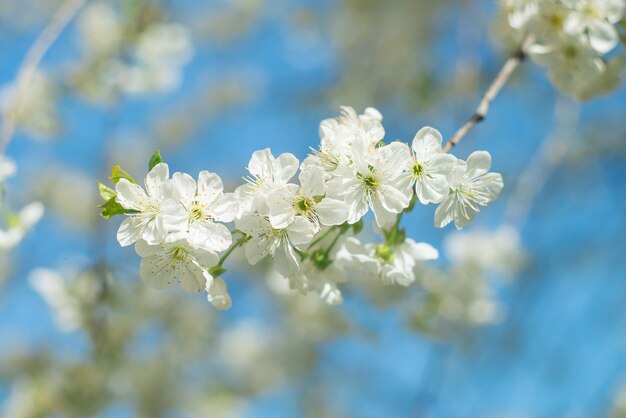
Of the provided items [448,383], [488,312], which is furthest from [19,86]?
[448,383]

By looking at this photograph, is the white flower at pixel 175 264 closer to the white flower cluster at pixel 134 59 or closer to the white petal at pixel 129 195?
the white petal at pixel 129 195

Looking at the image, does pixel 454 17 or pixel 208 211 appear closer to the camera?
pixel 208 211

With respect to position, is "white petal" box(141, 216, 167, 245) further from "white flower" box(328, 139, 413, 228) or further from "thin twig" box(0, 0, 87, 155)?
"thin twig" box(0, 0, 87, 155)

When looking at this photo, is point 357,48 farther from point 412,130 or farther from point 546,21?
point 546,21

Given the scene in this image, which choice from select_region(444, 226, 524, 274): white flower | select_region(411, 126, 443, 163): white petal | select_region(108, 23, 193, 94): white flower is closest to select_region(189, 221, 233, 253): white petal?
select_region(411, 126, 443, 163): white petal

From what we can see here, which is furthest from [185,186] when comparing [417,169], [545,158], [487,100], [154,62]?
[545,158]

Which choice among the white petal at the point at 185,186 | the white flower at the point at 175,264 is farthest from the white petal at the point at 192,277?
the white petal at the point at 185,186
